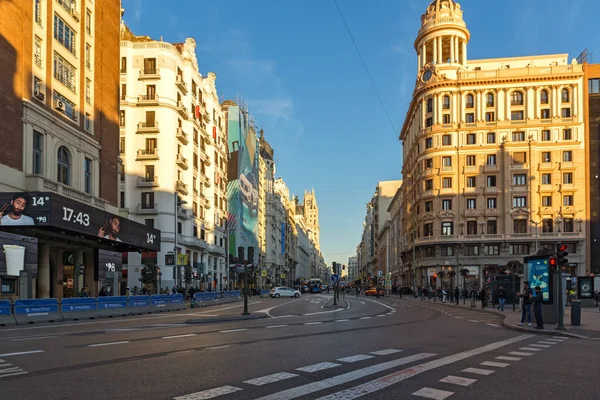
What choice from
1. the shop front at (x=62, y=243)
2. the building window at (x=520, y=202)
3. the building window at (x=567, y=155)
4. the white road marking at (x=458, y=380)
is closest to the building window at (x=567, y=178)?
the building window at (x=567, y=155)

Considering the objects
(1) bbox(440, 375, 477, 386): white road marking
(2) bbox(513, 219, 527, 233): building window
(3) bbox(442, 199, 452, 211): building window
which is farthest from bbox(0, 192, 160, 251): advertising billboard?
(2) bbox(513, 219, 527, 233): building window

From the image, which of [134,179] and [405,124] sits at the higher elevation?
[405,124]

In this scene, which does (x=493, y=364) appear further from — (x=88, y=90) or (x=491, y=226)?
(x=491, y=226)

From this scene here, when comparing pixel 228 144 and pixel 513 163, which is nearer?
pixel 513 163

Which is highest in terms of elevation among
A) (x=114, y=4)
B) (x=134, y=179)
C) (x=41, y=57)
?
(x=114, y=4)

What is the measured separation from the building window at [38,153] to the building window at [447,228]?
188ft

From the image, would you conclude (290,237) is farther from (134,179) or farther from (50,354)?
(50,354)

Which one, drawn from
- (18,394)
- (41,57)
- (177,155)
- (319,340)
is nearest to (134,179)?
(177,155)

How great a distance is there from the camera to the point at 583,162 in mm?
73688

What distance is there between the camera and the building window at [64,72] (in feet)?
114

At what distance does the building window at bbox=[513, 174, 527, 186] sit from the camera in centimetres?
7519

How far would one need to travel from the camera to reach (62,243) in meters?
34.1

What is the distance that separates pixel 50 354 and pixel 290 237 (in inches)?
5918

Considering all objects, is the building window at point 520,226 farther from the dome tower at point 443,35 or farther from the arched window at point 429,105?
the dome tower at point 443,35
